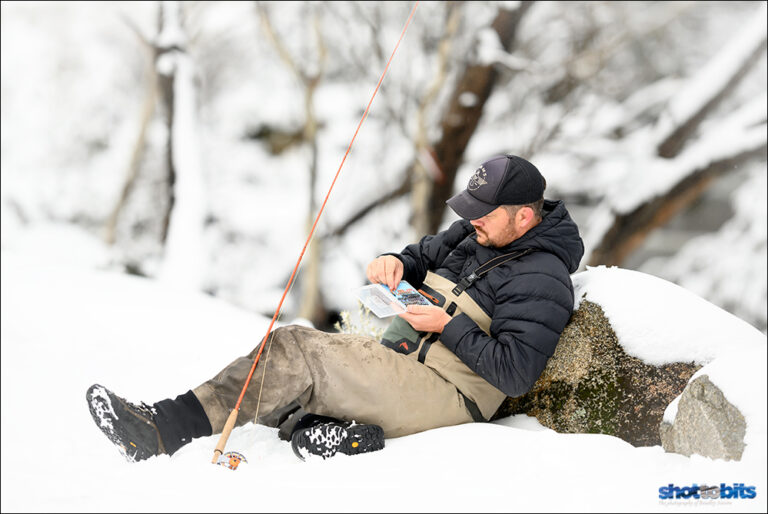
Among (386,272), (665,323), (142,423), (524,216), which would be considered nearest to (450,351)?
(386,272)

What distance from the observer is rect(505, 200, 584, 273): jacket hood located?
1.94 metres

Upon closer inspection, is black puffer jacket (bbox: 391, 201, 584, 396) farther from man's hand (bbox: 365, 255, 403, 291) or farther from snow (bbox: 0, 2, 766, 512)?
snow (bbox: 0, 2, 766, 512)

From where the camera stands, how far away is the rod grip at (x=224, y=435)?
5.48 feet

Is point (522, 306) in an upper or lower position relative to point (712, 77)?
lower

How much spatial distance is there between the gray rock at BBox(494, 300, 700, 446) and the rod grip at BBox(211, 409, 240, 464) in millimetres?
986

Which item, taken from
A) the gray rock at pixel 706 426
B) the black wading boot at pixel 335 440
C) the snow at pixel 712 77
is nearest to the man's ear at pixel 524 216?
the gray rock at pixel 706 426

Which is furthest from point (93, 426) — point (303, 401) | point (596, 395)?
point (596, 395)

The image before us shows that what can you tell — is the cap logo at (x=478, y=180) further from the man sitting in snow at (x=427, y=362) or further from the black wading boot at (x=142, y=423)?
the black wading boot at (x=142, y=423)

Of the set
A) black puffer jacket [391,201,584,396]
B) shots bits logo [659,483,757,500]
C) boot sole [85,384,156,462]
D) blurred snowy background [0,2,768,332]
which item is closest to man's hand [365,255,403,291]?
black puffer jacket [391,201,584,396]

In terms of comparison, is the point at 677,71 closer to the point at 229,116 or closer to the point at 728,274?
the point at 728,274

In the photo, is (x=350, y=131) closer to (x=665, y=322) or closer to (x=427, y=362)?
(x=427, y=362)

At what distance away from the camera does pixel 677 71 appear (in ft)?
19.9

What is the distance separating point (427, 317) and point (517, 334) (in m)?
0.27

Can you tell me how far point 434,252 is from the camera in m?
2.33
